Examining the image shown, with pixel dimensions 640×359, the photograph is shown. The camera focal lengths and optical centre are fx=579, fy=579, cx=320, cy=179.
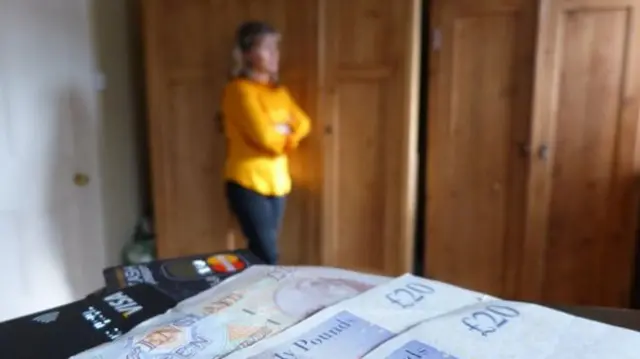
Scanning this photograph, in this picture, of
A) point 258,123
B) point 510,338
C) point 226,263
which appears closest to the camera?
point 510,338

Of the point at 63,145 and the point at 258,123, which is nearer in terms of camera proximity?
the point at 258,123

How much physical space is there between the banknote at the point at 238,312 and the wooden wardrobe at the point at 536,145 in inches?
64.9

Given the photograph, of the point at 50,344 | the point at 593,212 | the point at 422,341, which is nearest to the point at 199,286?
the point at 50,344

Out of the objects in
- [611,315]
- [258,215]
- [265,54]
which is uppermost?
[265,54]

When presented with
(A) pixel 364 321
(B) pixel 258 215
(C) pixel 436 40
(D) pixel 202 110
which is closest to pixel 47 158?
(D) pixel 202 110

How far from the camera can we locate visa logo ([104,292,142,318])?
0.77m

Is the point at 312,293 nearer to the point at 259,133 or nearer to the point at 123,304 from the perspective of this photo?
the point at 123,304

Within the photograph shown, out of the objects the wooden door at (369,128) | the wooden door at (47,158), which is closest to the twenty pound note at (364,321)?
the wooden door at (369,128)

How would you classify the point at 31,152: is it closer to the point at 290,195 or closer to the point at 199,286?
the point at 290,195

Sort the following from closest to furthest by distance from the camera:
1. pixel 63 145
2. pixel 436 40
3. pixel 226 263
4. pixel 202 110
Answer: pixel 226 263, pixel 436 40, pixel 63 145, pixel 202 110

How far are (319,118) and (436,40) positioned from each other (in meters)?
0.58

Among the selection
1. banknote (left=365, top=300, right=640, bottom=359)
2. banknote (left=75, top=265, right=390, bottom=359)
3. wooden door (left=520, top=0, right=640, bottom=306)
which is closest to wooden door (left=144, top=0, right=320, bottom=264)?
wooden door (left=520, top=0, right=640, bottom=306)

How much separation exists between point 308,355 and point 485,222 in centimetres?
193

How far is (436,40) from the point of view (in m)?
2.38
